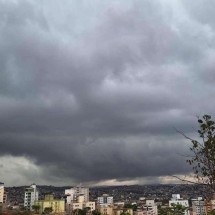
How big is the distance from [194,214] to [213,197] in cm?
15759

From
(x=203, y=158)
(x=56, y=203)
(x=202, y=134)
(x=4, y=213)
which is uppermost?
(x=56, y=203)

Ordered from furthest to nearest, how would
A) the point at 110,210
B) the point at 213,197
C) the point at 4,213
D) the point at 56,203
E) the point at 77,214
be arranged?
the point at 110,210 < the point at 56,203 < the point at 77,214 < the point at 4,213 < the point at 213,197

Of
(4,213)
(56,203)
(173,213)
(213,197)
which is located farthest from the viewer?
(56,203)

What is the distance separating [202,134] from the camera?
1658cm

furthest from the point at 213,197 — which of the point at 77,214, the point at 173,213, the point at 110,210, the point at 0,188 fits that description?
the point at 110,210

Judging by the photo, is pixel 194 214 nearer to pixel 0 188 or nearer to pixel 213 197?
pixel 0 188

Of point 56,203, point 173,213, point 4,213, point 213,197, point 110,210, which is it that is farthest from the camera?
point 110,210

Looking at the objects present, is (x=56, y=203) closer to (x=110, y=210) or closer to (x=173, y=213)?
(x=110, y=210)

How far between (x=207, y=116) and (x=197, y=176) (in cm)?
281

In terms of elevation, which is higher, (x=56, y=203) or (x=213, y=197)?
(x=56, y=203)

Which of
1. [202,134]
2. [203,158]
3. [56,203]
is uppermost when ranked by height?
[56,203]

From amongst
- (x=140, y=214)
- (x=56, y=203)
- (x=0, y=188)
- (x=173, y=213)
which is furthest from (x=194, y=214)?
(x=173, y=213)

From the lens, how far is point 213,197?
14.4 metres

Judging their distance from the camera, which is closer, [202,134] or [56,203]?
[202,134]
